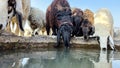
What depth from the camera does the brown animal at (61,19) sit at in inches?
270

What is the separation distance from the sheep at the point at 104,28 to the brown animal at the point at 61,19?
2.22 ft

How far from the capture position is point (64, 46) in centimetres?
686

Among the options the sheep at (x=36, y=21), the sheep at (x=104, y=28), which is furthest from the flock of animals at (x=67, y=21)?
the sheep at (x=36, y=21)

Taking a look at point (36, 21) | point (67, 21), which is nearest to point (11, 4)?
point (67, 21)

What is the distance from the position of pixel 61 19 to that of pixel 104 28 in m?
1.03

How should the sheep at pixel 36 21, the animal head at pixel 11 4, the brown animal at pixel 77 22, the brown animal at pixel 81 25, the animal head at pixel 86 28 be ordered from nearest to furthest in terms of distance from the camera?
the animal head at pixel 11 4 < the animal head at pixel 86 28 < the brown animal at pixel 81 25 < the brown animal at pixel 77 22 < the sheep at pixel 36 21

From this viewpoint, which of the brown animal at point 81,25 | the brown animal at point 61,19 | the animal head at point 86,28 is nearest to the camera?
the brown animal at point 61,19

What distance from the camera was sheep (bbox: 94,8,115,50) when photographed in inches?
273

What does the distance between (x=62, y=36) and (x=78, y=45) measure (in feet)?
1.54

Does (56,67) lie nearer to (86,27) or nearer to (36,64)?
(36,64)

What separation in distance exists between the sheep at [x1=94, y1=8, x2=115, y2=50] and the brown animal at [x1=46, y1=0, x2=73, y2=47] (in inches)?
26.6

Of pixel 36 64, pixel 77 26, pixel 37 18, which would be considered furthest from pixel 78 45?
pixel 37 18

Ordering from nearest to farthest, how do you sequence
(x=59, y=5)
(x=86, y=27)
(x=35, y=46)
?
(x=35, y=46) → (x=86, y=27) → (x=59, y=5)

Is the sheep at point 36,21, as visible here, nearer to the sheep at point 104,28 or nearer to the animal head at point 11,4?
the sheep at point 104,28
